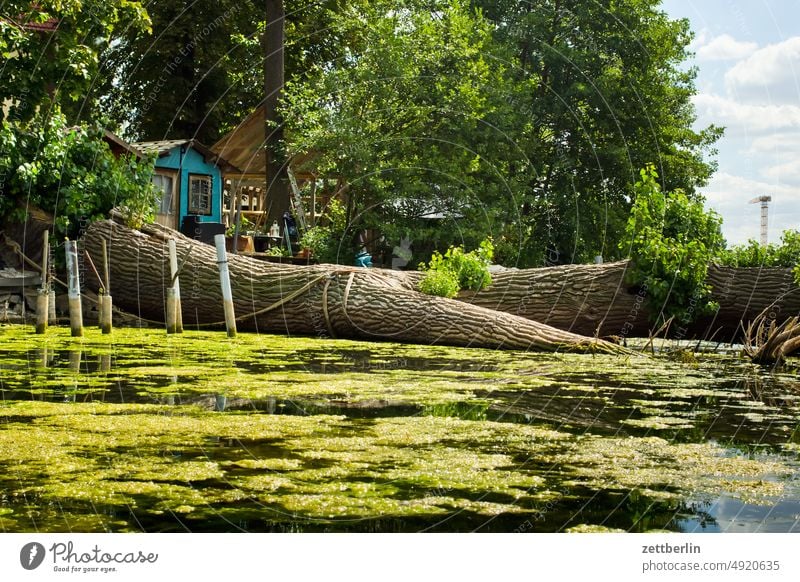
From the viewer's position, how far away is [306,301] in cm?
1379

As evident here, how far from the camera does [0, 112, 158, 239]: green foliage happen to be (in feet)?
47.4

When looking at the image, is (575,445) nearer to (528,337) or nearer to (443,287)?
(528,337)

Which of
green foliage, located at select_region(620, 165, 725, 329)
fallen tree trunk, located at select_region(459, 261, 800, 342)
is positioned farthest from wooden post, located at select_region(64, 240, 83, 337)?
green foliage, located at select_region(620, 165, 725, 329)

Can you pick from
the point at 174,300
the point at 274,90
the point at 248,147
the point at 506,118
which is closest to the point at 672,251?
the point at 174,300

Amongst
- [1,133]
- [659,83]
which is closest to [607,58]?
[659,83]

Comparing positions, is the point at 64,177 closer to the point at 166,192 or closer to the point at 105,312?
the point at 105,312

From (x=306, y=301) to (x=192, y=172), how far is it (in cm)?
1568

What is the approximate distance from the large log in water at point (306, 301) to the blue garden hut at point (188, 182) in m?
11.2

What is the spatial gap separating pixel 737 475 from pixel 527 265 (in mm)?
19704

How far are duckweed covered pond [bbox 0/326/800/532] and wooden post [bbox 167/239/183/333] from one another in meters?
2.70

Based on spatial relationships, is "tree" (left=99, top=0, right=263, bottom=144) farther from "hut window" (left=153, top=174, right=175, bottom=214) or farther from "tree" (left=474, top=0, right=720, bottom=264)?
"tree" (left=474, top=0, right=720, bottom=264)

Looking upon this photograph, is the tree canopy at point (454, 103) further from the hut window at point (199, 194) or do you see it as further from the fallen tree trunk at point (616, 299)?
the fallen tree trunk at point (616, 299)

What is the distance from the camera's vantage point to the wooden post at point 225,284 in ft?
42.6

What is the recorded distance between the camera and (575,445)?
→ 5926 millimetres
